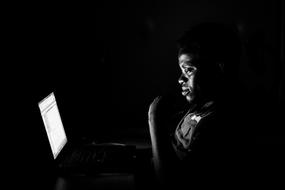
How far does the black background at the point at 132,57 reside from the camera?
198cm

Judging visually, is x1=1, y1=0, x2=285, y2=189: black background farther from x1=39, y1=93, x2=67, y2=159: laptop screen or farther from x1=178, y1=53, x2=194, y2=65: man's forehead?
x1=178, y1=53, x2=194, y2=65: man's forehead

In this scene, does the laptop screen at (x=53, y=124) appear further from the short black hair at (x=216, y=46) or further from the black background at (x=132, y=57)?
the short black hair at (x=216, y=46)

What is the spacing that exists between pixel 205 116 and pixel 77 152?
628mm

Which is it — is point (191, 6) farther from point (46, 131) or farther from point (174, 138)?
point (46, 131)

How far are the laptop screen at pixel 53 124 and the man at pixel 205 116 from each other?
1.45 ft

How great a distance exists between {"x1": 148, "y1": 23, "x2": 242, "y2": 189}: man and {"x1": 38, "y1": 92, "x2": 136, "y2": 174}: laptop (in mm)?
177

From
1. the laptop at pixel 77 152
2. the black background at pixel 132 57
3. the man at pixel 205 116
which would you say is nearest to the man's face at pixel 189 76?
the man at pixel 205 116

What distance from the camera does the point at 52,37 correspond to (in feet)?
6.30

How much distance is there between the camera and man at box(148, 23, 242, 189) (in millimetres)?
1421

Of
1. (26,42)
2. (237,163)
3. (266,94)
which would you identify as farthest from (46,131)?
(266,94)

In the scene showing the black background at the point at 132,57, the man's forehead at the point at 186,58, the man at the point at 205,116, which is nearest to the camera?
the man at the point at 205,116

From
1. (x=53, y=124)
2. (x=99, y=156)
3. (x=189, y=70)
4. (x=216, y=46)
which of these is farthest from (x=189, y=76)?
(x=53, y=124)

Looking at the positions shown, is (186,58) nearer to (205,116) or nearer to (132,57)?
(205,116)

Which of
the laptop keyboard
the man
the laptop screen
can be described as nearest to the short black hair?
the man
